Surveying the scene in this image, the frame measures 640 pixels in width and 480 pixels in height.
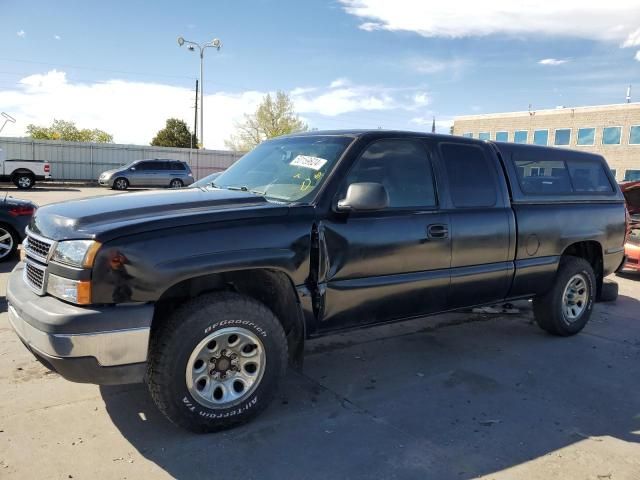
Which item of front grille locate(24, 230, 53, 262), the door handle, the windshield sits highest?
the windshield

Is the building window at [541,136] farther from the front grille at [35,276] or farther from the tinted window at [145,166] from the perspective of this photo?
the front grille at [35,276]

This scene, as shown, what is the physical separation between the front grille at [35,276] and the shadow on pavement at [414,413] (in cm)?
98

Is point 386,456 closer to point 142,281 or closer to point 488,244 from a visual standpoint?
point 142,281

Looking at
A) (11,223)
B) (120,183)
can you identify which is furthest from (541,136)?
(11,223)

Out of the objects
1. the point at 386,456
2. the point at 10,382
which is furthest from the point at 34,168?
the point at 386,456

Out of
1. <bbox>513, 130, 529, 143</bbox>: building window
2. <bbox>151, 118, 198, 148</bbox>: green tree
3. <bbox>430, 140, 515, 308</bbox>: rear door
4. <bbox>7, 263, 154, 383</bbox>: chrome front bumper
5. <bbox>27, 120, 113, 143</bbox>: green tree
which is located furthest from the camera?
<bbox>27, 120, 113, 143</bbox>: green tree

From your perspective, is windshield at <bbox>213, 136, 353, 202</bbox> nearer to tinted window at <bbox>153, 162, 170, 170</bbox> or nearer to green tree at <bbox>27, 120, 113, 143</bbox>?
tinted window at <bbox>153, 162, 170, 170</bbox>

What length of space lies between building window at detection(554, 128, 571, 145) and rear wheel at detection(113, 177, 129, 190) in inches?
1622

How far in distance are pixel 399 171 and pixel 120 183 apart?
25.3 m

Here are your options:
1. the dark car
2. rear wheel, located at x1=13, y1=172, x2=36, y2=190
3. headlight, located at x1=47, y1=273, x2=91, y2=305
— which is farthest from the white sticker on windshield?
rear wheel, located at x1=13, y1=172, x2=36, y2=190

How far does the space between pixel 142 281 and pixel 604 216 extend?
4.78 meters

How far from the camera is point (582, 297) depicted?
5.57m

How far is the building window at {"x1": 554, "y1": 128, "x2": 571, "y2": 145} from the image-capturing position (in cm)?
5059

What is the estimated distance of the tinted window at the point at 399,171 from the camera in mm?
3910
